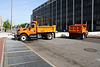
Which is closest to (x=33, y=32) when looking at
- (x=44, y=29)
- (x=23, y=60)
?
(x=44, y=29)

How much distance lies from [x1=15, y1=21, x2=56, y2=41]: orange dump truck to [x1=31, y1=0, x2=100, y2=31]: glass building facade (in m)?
22.9

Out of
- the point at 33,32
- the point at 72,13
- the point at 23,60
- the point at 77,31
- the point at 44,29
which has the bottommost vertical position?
the point at 23,60

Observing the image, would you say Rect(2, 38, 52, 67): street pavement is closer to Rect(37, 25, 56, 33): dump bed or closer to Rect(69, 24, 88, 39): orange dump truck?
Rect(37, 25, 56, 33): dump bed

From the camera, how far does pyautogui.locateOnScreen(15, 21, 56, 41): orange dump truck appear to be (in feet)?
46.0

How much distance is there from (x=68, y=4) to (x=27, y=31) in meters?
49.4

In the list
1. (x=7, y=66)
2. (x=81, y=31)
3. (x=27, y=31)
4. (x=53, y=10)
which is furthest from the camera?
(x=53, y=10)

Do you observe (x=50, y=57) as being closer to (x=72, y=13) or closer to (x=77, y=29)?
(x=77, y=29)

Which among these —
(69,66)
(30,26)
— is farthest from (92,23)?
(69,66)

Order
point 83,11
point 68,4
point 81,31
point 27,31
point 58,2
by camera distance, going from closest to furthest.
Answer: point 27,31
point 81,31
point 83,11
point 68,4
point 58,2

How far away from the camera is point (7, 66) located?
15.3 ft

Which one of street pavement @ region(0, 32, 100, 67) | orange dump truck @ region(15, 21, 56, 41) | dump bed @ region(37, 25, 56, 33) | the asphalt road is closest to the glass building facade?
dump bed @ region(37, 25, 56, 33)

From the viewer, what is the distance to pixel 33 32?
14.5 m

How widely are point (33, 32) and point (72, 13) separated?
149 ft

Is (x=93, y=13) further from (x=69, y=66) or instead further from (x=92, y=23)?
(x=69, y=66)
